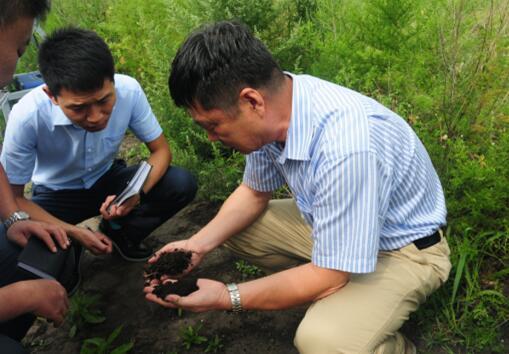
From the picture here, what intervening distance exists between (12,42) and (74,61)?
0.46 metres

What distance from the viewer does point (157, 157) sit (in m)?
3.13

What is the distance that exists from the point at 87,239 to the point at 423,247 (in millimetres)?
1889

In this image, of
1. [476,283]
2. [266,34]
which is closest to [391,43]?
[266,34]

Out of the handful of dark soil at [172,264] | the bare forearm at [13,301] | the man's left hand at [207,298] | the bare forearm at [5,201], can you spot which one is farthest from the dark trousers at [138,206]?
the man's left hand at [207,298]

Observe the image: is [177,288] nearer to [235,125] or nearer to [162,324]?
[162,324]

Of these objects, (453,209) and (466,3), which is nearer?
(453,209)

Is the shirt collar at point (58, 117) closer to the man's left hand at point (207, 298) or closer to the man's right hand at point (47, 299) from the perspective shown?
the man's right hand at point (47, 299)

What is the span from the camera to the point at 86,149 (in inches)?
114

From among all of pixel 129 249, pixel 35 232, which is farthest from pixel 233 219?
pixel 129 249

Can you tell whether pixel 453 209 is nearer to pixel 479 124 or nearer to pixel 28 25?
pixel 479 124

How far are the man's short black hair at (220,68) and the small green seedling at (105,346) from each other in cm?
156

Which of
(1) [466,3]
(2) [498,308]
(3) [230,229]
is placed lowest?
(2) [498,308]

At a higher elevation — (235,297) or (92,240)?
(235,297)

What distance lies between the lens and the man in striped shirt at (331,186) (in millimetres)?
1684
